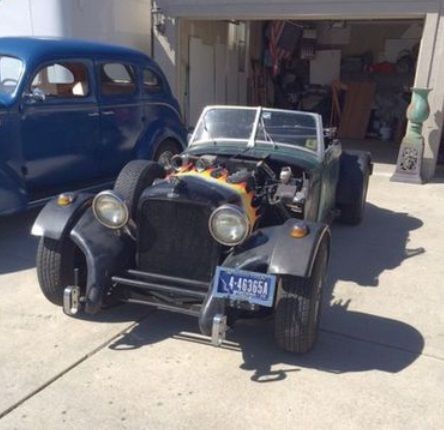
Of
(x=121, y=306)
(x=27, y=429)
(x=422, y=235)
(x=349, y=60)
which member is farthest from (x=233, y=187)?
(x=349, y=60)

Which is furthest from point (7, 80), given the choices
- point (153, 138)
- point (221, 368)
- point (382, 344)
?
point (382, 344)

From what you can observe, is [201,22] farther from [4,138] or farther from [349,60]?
[4,138]

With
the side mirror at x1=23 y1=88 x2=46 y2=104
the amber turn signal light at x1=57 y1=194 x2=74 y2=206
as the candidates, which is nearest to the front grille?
the amber turn signal light at x1=57 y1=194 x2=74 y2=206

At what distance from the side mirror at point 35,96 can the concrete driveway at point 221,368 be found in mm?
1736

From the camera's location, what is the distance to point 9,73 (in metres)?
5.43

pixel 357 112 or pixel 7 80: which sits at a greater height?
pixel 7 80

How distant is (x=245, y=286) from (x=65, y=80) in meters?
4.06

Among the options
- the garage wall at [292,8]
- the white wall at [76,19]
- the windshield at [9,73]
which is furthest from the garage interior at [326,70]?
the windshield at [9,73]

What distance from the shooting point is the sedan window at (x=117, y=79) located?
6102mm

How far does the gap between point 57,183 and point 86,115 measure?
833mm

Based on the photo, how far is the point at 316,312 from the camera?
3.22 metres

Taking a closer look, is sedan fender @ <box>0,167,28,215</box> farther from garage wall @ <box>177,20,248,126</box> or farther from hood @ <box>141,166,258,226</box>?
garage wall @ <box>177,20,248,126</box>

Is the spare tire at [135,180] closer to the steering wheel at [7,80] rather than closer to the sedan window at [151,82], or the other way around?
the steering wheel at [7,80]

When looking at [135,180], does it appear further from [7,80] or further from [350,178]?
[350,178]
